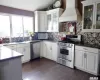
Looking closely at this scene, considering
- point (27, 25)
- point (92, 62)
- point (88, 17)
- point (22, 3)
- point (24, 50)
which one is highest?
point (22, 3)

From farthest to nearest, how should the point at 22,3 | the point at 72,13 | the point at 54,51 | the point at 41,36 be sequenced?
the point at 41,36 → the point at 54,51 → the point at 22,3 → the point at 72,13

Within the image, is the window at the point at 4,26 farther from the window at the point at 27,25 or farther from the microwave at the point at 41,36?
the microwave at the point at 41,36

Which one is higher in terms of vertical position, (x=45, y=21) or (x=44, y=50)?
(x=45, y=21)

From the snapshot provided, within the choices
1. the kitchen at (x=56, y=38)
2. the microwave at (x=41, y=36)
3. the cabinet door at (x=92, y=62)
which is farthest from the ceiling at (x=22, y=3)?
the cabinet door at (x=92, y=62)

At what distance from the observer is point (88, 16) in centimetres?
353

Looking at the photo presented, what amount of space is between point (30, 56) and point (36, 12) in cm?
236

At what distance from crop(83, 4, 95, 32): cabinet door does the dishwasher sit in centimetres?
244

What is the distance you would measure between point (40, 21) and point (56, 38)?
1.28 m

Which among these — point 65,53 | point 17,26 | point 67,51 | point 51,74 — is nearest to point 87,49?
point 67,51

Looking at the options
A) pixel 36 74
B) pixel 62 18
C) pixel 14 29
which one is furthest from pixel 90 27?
pixel 14 29

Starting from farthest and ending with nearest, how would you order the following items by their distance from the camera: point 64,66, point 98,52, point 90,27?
1. point 64,66
2. point 90,27
3. point 98,52

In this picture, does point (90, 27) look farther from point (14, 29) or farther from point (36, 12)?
point (14, 29)

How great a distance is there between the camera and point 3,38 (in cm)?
421

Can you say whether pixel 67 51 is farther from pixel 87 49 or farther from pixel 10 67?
pixel 10 67
